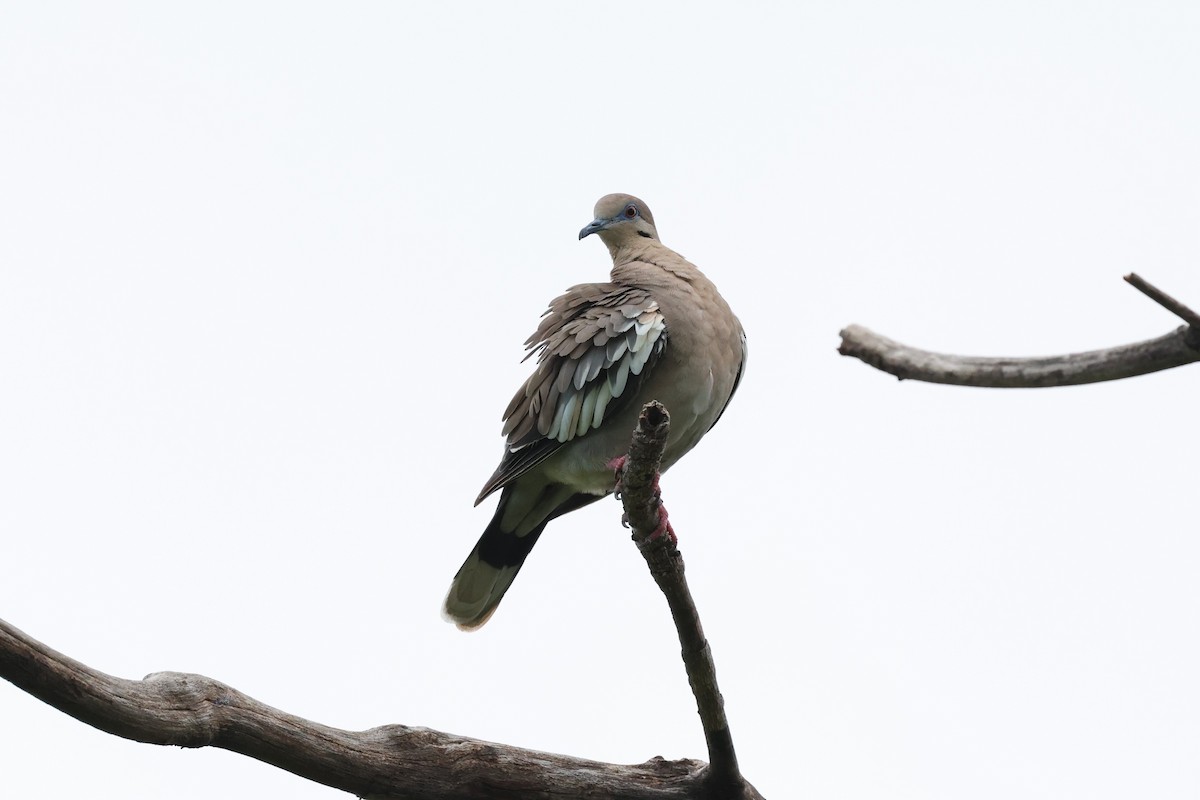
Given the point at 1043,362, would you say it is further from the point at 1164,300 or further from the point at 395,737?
the point at 395,737

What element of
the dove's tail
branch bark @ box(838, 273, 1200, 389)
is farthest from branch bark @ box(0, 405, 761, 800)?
the dove's tail

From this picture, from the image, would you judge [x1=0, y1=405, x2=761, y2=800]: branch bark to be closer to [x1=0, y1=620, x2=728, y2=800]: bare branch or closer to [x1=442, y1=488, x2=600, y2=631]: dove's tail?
[x1=0, y1=620, x2=728, y2=800]: bare branch

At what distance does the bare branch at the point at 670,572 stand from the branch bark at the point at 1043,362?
121 cm

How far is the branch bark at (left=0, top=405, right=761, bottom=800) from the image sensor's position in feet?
10.00

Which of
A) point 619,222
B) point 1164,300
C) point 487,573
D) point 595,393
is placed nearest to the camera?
point 1164,300

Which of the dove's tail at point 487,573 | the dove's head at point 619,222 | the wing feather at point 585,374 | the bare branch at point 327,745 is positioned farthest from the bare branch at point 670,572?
the dove's head at point 619,222

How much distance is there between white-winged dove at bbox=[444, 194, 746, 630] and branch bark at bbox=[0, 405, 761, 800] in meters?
1.23

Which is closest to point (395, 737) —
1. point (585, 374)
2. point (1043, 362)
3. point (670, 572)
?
point (670, 572)

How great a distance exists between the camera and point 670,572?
3.68m

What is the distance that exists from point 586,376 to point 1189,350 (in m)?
3.09

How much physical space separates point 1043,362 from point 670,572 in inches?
68.9

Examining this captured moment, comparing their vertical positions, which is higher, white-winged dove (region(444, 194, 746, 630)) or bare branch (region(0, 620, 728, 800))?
white-winged dove (region(444, 194, 746, 630))

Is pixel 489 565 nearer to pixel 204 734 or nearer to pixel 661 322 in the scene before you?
pixel 661 322

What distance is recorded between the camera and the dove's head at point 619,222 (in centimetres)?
605
